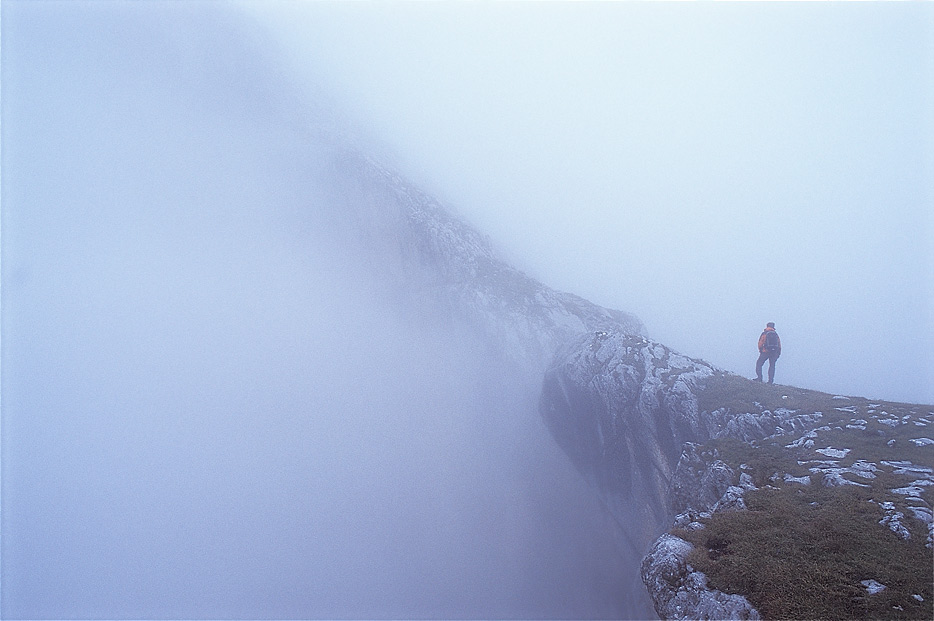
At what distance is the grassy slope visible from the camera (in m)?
8.38

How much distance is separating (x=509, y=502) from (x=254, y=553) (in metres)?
32.7

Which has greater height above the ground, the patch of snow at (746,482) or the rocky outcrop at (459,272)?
the rocky outcrop at (459,272)

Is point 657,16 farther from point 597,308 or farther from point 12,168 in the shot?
point 12,168

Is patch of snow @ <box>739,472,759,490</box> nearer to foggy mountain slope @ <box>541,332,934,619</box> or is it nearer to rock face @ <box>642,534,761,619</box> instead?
foggy mountain slope @ <box>541,332,934,619</box>

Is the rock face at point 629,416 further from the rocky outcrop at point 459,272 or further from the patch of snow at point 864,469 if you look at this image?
the patch of snow at point 864,469

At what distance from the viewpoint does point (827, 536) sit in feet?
34.9

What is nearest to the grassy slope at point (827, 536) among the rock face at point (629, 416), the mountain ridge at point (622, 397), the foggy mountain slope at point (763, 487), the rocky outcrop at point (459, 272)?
the foggy mountain slope at point (763, 487)

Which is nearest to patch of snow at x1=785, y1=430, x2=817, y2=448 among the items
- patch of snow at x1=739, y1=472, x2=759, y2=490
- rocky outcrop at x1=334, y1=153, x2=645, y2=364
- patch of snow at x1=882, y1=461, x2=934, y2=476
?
patch of snow at x1=882, y1=461, x2=934, y2=476

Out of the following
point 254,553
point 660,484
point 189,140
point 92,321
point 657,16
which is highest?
point 657,16

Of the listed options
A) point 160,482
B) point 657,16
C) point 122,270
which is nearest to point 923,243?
point 657,16

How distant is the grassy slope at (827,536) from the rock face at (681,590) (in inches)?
13.0

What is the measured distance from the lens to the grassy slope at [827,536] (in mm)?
8383

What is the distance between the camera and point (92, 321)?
2304 inches

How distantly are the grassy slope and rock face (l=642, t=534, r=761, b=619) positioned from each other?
0.33 metres
